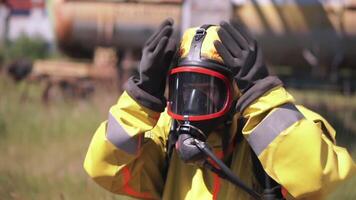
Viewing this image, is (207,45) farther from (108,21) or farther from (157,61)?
(108,21)

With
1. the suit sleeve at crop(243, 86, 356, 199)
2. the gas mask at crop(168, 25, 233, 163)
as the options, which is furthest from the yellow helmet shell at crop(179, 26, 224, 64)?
the suit sleeve at crop(243, 86, 356, 199)

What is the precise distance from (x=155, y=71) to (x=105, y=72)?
7.62 meters

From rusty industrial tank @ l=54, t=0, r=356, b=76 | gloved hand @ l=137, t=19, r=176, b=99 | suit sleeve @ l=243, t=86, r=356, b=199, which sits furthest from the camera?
rusty industrial tank @ l=54, t=0, r=356, b=76

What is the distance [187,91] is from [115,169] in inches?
15.6

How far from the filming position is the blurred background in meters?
5.30

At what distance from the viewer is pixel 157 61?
6.93 ft

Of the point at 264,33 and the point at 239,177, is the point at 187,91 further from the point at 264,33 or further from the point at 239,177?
the point at 264,33

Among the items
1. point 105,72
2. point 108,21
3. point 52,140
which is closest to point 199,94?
point 52,140

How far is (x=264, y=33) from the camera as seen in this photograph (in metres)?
8.10

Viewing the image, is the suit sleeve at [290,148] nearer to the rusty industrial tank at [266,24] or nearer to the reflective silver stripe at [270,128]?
the reflective silver stripe at [270,128]

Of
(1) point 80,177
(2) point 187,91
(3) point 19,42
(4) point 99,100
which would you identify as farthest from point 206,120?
(3) point 19,42

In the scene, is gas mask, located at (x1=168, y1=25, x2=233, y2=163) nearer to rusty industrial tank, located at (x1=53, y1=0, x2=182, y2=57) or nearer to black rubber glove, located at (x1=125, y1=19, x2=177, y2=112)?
black rubber glove, located at (x1=125, y1=19, x2=177, y2=112)

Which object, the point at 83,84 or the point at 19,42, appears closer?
the point at 83,84

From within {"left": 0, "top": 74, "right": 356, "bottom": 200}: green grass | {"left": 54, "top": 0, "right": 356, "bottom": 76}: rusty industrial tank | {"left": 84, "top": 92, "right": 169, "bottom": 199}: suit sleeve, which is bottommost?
{"left": 0, "top": 74, "right": 356, "bottom": 200}: green grass
